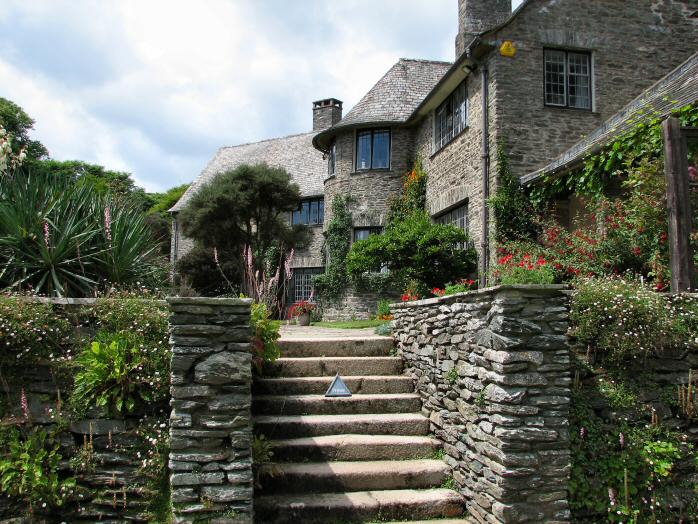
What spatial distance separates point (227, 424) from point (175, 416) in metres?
0.42

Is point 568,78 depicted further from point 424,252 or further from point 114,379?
point 114,379

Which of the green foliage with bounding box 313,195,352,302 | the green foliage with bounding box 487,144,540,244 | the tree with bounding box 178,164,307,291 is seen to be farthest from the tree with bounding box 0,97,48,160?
the green foliage with bounding box 487,144,540,244

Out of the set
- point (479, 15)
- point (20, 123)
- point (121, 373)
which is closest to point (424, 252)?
point (479, 15)

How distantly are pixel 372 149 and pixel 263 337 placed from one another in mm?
13013

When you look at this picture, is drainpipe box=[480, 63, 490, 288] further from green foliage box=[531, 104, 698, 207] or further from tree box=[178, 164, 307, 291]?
tree box=[178, 164, 307, 291]

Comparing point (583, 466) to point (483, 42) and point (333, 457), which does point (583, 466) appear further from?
point (483, 42)

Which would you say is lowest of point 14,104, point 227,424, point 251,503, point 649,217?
point 251,503

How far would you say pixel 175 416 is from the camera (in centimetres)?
468

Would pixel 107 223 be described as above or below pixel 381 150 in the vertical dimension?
below

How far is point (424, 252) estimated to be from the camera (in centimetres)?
1305

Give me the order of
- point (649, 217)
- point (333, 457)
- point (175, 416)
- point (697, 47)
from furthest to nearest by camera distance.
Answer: point (697, 47) < point (649, 217) < point (333, 457) < point (175, 416)

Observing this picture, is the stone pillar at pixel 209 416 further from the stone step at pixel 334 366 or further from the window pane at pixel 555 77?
the window pane at pixel 555 77

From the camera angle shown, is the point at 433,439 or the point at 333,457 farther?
the point at 433,439

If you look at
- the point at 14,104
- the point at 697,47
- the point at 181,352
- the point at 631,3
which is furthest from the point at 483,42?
the point at 14,104
